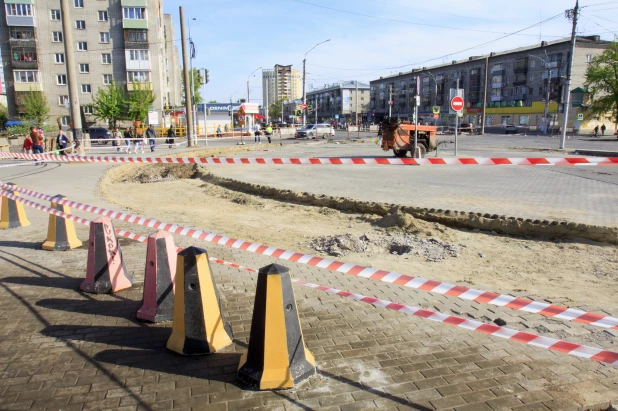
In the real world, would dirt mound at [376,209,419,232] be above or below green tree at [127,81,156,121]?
below

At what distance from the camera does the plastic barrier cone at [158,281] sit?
462cm

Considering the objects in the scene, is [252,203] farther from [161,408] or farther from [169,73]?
Result: [169,73]

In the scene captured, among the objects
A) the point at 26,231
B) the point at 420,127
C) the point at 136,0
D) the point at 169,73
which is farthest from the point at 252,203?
the point at 169,73

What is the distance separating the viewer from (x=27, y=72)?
6028cm

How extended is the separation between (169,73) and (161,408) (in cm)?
8537

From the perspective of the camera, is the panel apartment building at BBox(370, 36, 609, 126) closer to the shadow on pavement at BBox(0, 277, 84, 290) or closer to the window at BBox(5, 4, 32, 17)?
the window at BBox(5, 4, 32, 17)

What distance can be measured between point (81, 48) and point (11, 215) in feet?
201

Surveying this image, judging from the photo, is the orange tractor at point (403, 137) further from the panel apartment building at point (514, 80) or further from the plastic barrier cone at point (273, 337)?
the panel apartment building at point (514, 80)

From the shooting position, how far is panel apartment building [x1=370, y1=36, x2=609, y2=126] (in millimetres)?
72062

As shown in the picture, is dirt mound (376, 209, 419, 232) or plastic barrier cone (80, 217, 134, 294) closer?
plastic barrier cone (80, 217, 134, 294)

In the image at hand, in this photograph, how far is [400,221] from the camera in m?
9.03

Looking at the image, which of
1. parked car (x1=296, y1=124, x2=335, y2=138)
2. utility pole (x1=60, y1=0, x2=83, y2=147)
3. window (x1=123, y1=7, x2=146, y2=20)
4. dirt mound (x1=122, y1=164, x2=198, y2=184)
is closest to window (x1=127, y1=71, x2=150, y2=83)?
window (x1=123, y1=7, x2=146, y2=20)

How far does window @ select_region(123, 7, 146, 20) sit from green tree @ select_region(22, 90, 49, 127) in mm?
15292

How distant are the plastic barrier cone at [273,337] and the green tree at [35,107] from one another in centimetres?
6158
